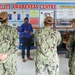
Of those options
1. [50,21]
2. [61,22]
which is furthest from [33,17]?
[50,21]

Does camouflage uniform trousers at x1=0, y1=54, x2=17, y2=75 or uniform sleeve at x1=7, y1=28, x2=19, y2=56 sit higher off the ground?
uniform sleeve at x1=7, y1=28, x2=19, y2=56

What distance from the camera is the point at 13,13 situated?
288 inches

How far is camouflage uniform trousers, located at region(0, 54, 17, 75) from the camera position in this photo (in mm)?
3523

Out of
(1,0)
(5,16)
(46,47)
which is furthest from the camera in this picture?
(1,0)

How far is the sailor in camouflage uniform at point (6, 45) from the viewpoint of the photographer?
3.43m

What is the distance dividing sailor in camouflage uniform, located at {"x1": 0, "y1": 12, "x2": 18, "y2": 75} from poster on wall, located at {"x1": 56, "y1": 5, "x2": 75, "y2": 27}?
412cm

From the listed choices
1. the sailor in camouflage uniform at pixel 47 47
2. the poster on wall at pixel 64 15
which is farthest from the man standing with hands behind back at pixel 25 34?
Answer: the sailor in camouflage uniform at pixel 47 47

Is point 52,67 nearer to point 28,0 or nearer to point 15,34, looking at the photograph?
point 15,34

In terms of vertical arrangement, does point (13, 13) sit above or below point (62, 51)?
above

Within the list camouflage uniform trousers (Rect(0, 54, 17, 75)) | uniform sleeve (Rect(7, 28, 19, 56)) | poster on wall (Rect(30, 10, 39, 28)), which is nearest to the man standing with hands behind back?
poster on wall (Rect(30, 10, 39, 28))

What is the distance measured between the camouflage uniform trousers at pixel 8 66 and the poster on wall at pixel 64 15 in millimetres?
4111

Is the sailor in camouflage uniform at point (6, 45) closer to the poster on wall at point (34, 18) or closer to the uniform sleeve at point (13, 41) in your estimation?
the uniform sleeve at point (13, 41)

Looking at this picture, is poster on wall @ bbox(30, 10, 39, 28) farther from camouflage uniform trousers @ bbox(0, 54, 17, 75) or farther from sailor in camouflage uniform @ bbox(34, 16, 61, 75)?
camouflage uniform trousers @ bbox(0, 54, 17, 75)

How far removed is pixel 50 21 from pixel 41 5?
371 cm
